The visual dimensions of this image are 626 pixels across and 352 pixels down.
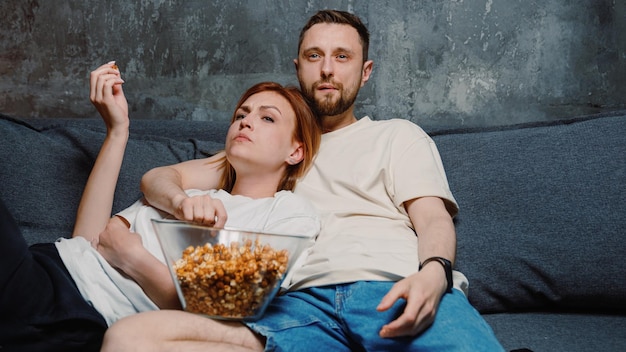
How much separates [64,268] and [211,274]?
448 millimetres

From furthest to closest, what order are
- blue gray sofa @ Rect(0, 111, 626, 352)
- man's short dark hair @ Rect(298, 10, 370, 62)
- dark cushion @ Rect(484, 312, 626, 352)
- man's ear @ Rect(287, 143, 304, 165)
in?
man's short dark hair @ Rect(298, 10, 370, 62) < man's ear @ Rect(287, 143, 304, 165) < blue gray sofa @ Rect(0, 111, 626, 352) < dark cushion @ Rect(484, 312, 626, 352)

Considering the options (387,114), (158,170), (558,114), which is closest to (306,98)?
(158,170)

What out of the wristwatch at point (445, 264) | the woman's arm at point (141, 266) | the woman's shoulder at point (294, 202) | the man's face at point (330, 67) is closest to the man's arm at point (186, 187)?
the woman's arm at point (141, 266)

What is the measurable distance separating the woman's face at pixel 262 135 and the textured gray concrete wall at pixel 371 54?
2.37ft

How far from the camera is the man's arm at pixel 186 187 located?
4.19 feet

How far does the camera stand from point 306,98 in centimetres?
178

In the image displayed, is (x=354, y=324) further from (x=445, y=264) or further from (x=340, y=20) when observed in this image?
→ (x=340, y=20)

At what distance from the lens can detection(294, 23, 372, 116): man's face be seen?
1746 mm

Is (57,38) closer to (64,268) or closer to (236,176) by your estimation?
(236,176)

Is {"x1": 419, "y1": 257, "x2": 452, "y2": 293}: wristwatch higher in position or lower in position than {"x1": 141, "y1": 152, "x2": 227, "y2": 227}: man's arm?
lower

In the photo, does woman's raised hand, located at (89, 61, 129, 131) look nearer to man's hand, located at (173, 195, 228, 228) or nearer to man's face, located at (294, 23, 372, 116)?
man's hand, located at (173, 195, 228, 228)

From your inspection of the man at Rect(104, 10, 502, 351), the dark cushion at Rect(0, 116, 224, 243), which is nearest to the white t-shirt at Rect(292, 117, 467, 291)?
the man at Rect(104, 10, 502, 351)

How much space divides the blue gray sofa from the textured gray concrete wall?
2.00 ft

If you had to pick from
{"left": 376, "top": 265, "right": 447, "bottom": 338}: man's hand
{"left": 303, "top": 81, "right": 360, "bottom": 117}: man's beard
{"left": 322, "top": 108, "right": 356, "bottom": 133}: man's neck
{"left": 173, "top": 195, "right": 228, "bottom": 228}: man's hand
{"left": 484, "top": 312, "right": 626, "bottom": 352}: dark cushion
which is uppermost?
{"left": 303, "top": 81, "right": 360, "bottom": 117}: man's beard
